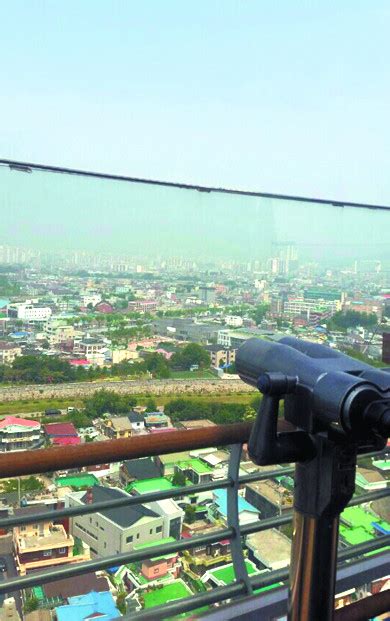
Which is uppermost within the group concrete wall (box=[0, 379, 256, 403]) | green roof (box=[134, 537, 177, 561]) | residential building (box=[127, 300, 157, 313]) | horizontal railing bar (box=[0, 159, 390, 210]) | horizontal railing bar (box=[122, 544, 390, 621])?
horizontal railing bar (box=[0, 159, 390, 210])

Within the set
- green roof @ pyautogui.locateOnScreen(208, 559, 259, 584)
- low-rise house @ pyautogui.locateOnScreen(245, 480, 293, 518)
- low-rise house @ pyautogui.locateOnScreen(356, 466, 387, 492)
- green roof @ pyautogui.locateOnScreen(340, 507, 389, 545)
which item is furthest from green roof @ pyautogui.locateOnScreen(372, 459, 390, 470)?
green roof @ pyautogui.locateOnScreen(208, 559, 259, 584)

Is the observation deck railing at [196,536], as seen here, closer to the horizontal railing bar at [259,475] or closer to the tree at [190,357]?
the horizontal railing bar at [259,475]

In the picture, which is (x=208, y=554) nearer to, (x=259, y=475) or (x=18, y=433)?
(x=259, y=475)

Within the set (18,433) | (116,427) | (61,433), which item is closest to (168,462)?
(116,427)

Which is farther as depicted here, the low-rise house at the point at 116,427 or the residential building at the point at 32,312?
the residential building at the point at 32,312

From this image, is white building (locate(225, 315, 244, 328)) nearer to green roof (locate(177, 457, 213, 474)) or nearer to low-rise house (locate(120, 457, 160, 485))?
green roof (locate(177, 457, 213, 474))

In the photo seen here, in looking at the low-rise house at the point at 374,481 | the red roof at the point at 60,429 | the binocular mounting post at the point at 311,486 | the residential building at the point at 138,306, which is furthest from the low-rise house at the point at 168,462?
the residential building at the point at 138,306

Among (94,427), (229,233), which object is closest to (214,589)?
(94,427)

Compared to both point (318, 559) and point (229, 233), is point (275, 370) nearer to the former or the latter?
point (318, 559)
